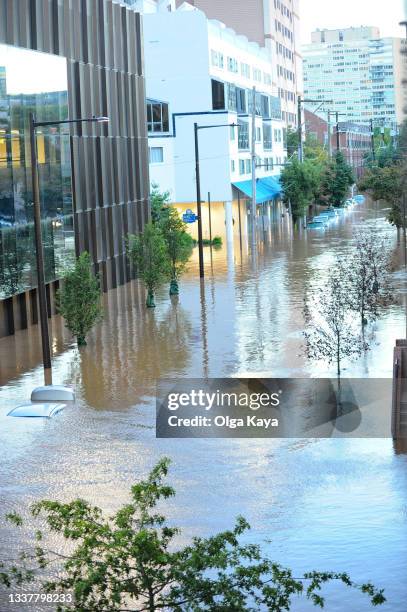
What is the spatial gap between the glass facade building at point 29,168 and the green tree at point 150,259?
2865 mm

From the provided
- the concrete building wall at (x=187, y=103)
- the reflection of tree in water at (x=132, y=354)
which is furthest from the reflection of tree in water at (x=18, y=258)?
the concrete building wall at (x=187, y=103)

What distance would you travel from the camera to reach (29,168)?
43188 millimetres

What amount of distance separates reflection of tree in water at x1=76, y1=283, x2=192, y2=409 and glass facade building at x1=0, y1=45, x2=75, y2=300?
3448mm

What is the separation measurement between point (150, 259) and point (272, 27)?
9695cm

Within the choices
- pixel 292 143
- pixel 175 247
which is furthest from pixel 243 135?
pixel 175 247

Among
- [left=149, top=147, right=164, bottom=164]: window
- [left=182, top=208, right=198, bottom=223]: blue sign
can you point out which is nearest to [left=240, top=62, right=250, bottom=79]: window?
[left=149, top=147, right=164, bottom=164]: window

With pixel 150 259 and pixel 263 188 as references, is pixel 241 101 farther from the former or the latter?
pixel 150 259

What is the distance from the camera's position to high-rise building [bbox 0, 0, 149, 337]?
41.7 m

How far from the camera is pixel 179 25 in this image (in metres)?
89.1

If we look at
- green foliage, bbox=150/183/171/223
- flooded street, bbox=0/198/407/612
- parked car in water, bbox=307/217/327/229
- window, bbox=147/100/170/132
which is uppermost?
window, bbox=147/100/170/132

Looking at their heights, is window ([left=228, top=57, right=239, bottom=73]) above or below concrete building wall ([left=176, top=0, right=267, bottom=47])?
below

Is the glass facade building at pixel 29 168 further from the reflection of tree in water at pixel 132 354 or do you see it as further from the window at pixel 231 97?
the window at pixel 231 97

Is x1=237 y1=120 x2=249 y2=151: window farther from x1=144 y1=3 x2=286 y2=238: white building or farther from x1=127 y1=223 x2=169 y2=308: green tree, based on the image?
x1=127 y1=223 x2=169 y2=308: green tree

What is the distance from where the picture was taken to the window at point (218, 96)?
292 feet
